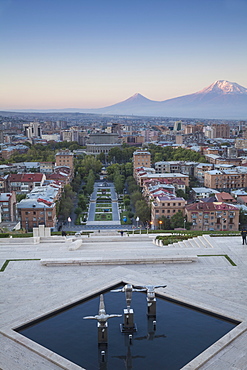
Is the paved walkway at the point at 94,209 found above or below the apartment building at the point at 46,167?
below

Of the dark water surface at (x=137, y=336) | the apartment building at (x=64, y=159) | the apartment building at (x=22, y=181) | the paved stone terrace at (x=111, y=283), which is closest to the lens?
the paved stone terrace at (x=111, y=283)

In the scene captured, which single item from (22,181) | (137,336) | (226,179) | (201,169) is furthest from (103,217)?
(137,336)

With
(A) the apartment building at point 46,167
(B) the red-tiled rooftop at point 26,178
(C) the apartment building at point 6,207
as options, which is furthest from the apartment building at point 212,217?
(A) the apartment building at point 46,167

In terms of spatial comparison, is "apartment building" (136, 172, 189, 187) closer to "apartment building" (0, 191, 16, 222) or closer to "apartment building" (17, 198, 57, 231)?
"apartment building" (17, 198, 57, 231)

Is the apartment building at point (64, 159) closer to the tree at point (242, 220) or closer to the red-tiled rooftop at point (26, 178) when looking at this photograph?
the red-tiled rooftop at point (26, 178)

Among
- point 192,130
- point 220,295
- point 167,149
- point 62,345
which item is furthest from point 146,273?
point 192,130

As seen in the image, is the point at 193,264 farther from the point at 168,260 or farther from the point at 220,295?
A: the point at 220,295
